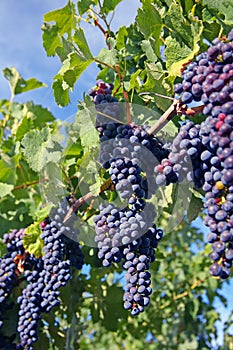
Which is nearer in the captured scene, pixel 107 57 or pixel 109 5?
pixel 107 57

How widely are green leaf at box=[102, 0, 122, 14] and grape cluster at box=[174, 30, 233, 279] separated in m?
0.93

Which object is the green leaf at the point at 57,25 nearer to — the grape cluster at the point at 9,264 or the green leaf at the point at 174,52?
the green leaf at the point at 174,52

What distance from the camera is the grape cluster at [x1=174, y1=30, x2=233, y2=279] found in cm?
124

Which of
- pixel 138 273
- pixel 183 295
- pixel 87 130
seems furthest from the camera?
pixel 183 295

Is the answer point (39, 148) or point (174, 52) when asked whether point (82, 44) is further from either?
point (39, 148)

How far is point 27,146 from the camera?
2.29 m

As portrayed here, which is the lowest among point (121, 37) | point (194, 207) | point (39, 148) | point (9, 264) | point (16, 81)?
point (194, 207)

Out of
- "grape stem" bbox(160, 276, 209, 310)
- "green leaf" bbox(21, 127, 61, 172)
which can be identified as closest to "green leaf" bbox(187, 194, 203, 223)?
"green leaf" bbox(21, 127, 61, 172)

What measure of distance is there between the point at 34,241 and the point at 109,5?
3.62 feet

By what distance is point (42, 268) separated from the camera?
231 centimetres

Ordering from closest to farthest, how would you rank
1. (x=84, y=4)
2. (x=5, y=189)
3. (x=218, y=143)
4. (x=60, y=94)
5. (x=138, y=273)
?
(x=218, y=143)
(x=138, y=273)
(x=60, y=94)
(x=84, y=4)
(x=5, y=189)

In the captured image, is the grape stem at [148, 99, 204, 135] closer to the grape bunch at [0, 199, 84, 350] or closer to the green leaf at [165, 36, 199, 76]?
the green leaf at [165, 36, 199, 76]

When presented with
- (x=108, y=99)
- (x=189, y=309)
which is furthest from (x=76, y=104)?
(x=189, y=309)

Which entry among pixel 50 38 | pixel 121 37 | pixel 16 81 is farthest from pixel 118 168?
pixel 16 81
